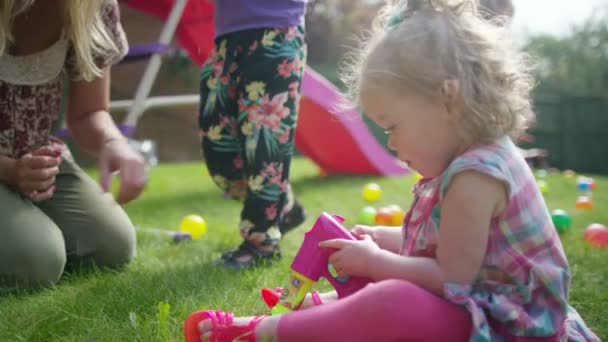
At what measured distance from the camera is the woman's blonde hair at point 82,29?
5.46 feet

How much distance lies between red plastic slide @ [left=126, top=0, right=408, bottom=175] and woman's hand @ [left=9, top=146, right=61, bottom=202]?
1722mm

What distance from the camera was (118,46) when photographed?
1996 mm

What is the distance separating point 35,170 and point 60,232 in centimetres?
24

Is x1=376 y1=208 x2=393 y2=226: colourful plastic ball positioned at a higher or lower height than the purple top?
lower

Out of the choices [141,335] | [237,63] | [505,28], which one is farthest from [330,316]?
[237,63]

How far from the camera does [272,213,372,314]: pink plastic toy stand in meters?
1.23

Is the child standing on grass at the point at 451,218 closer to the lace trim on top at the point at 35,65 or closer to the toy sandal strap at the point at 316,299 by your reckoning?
the toy sandal strap at the point at 316,299

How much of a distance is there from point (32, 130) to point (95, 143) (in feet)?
0.85

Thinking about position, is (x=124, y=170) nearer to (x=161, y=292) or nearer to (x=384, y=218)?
(x=161, y=292)

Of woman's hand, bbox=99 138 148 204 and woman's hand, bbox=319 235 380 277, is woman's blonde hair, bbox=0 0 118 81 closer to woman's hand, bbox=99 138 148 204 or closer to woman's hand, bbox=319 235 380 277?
woman's hand, bbox=99 138 148 204

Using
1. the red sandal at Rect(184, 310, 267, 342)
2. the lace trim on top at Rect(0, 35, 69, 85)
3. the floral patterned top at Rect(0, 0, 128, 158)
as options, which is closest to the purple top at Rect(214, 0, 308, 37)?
the floral patterned top at Rect(0, 0, 128, 158)

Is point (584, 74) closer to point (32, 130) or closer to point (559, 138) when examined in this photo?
point (559, 138)

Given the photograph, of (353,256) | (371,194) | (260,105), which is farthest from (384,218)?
(353,256)

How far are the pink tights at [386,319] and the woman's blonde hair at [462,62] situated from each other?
0.32m
